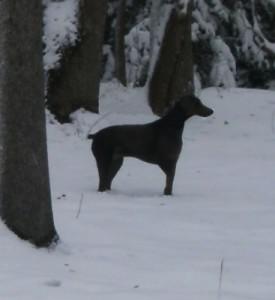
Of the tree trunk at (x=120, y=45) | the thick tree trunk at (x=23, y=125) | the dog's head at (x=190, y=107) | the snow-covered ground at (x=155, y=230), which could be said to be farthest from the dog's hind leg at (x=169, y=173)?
the tree trunk at (x=120, y=45)

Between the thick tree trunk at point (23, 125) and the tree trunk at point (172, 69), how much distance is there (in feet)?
32.6

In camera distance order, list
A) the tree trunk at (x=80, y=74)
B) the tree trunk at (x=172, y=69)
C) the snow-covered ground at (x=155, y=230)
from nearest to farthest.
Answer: the snow-covered ground at (x=155, y=230), the tree trunk at (x=80, y=74), the tree trunk at (x=172, y=69)

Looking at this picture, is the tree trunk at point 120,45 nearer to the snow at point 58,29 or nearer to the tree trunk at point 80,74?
the snow at point 58,29

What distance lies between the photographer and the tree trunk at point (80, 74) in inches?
583

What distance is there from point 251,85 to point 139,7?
4209 millimetres

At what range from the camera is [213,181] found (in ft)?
38.0

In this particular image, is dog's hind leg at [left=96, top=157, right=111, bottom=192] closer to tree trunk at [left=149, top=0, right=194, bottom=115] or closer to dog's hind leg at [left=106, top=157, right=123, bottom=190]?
dog's hind leg at [left=106, top=157, right=123, bottom=190]

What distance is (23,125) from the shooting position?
21.0 feet

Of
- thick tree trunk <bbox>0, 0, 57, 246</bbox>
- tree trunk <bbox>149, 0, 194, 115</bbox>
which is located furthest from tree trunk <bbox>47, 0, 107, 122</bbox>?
thick tree trunk <bbox>0, 0, 57, 246</bbox>

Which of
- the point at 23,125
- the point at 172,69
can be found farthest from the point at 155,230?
the point at 172,69

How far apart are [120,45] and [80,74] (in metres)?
6.13

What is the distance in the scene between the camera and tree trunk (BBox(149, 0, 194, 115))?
1644cm

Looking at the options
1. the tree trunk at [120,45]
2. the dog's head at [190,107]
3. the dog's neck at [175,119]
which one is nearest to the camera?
the dog's neck at [175,119]

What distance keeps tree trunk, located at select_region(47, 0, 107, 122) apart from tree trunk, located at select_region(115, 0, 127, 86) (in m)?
5.30
